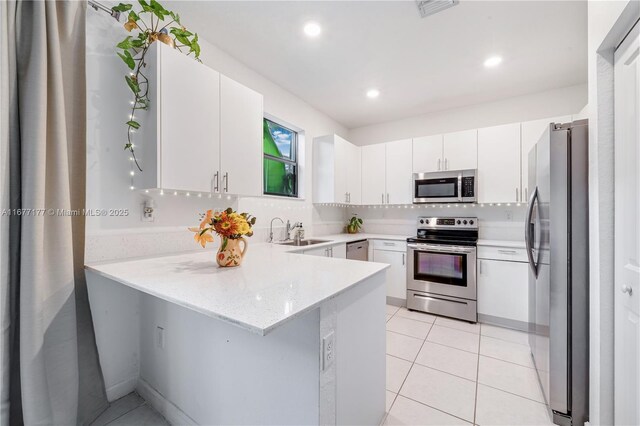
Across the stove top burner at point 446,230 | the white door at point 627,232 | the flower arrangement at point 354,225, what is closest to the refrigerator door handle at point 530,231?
the white door at point 627,232

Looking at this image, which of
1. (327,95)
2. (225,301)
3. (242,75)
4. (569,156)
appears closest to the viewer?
(225,301)

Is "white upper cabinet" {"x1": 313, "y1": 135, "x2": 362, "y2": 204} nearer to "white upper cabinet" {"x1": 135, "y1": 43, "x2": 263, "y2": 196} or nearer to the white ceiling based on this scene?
the white ceiling

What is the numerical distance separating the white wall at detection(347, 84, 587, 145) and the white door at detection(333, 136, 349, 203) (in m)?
0.94

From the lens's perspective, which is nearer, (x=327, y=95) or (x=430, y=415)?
(x=430, y=415)

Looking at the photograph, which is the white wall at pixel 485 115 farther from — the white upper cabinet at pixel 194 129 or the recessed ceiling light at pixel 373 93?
the white upper cabinet at pixel 194 129

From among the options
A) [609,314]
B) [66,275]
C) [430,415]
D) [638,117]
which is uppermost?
[638,117]

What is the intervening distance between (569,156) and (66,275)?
2881 millimetres

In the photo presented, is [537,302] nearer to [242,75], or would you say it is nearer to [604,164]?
[604,164]

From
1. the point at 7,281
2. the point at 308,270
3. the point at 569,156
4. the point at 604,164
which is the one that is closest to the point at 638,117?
the point at 604,164

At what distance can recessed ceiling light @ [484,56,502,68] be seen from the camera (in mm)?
2562

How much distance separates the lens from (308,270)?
143 cm

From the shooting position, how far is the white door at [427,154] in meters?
3.47

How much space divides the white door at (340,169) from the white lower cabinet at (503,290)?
186cm

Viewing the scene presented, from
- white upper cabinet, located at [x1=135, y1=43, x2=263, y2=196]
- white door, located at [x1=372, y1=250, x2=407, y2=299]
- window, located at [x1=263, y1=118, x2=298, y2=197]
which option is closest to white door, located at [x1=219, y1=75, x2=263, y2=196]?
white upper cabinet, located at [x1=135, y1=43, x2=263, y2=196]
